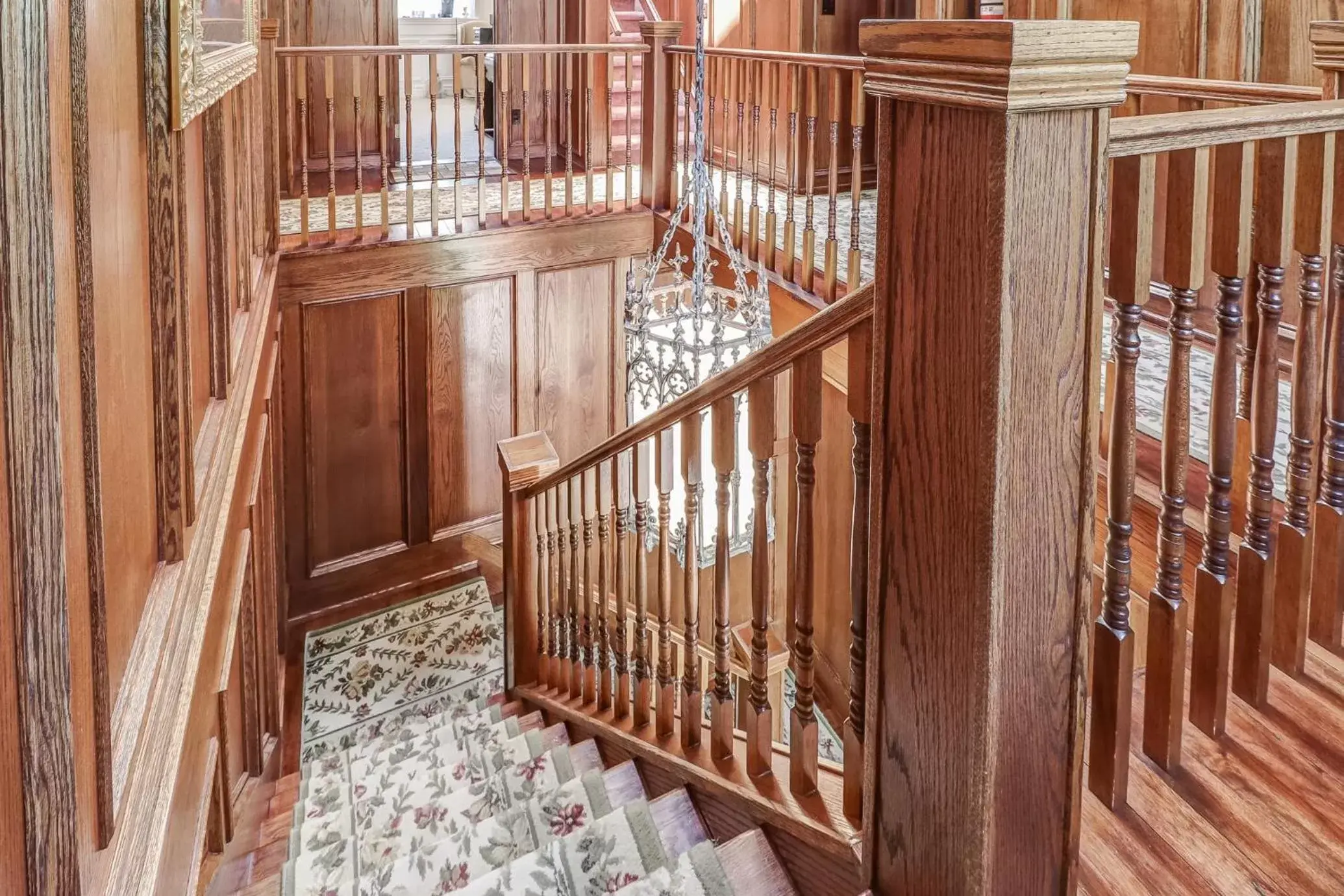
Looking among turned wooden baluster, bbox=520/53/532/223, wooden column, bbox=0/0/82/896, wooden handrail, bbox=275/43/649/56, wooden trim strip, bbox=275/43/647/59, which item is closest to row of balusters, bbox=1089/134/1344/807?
wooden column, bbox=0/0/82/896

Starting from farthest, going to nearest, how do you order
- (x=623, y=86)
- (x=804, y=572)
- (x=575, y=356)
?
(x=623, y=86) → (x=575, y=356) → (x=804, y=572)

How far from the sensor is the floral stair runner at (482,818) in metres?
1.63

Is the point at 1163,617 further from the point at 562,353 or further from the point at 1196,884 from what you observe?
the point at 562,353

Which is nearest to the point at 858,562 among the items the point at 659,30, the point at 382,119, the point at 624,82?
the point at 382,119

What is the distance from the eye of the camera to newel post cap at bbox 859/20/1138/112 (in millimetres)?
862

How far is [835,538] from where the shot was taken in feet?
14.9

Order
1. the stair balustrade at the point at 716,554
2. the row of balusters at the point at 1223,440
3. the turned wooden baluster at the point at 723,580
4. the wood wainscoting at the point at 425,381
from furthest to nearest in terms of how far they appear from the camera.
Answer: the wood wainscoting at the point at 425,381 → the turned wooden baluster at the point at 723,580 → the stair balustrade at the point at 716,554 → the row of balusters at the point at 1223,440

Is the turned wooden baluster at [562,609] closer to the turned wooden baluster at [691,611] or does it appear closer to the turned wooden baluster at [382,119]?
the turned wooden baluster at [691,611]

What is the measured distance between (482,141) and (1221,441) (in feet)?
13.1

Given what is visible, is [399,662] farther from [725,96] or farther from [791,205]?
[725,96]

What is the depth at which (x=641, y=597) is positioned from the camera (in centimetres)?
220

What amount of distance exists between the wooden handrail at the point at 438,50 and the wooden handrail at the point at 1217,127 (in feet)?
11.2

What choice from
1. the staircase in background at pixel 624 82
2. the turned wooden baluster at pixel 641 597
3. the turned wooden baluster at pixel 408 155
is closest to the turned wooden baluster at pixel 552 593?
the turned wooden baluster at pixel 641 597

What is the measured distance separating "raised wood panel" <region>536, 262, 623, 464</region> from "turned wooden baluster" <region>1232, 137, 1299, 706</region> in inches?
156
